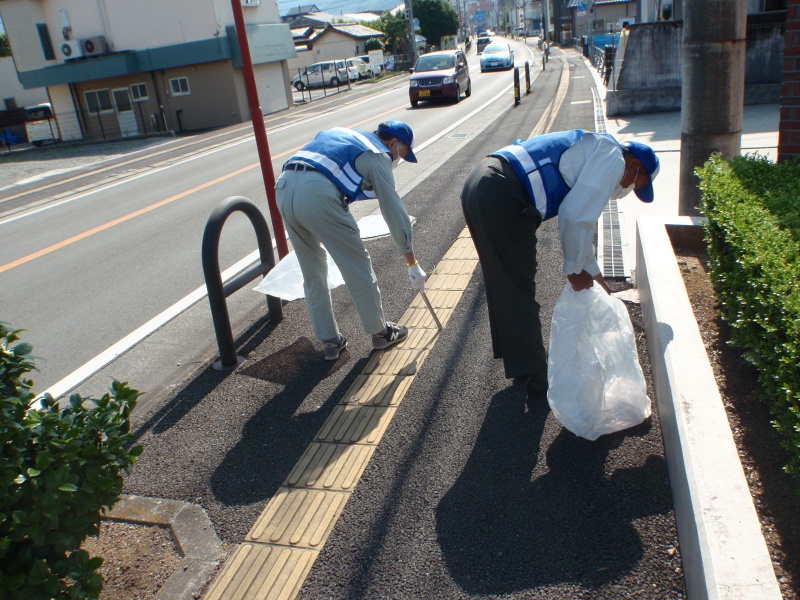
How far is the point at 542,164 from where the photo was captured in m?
3.56

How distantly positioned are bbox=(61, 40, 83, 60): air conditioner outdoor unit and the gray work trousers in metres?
32.1

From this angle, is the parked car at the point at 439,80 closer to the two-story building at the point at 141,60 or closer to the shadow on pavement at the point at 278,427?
the two-story building at the point at 141,60

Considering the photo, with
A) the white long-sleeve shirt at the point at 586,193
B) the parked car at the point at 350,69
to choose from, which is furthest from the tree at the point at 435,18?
the white long-sleeve shirt at the point at 586,193

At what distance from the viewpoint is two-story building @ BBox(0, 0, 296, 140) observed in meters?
29.9

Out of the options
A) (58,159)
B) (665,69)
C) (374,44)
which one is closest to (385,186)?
(665,69)

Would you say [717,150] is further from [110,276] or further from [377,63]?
[377,63]

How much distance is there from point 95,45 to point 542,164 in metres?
32.8

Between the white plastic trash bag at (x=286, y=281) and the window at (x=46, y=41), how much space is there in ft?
110

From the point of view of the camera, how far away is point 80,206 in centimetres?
→ 1291

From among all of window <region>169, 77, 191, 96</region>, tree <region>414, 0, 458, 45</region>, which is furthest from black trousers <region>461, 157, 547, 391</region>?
tree <region>414, 0, 458, 45</region>

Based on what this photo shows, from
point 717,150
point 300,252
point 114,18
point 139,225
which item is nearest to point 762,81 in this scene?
point 717,150

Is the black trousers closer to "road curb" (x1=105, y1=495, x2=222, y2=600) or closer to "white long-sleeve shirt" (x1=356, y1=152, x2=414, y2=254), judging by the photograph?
"white long-sleeve shirt" (x1=356, y1=152, x2=414, y2=254)

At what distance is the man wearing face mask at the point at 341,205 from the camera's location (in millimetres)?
4234

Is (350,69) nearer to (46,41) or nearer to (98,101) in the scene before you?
(98,101)
